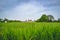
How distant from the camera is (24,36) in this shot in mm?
4844

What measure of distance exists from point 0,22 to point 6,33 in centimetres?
84

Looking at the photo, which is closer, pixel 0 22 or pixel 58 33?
pixel 58 33

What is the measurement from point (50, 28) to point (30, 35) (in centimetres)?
40

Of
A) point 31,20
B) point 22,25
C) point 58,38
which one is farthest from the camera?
point 31,20

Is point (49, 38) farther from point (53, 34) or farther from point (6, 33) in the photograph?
point (6, 33)

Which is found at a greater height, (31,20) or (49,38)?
(31,20)

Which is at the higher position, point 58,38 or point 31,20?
point 31,20

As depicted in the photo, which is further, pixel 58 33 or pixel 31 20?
pixel 31 20

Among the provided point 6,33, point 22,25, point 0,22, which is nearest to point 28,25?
point 22,25

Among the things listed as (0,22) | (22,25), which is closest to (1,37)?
(22,25)

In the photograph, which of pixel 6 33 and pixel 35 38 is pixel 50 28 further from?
pixel 6 33

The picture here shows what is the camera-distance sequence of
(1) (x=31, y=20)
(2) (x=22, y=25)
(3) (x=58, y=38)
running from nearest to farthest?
(3) (x=58, y=38)
(2) (x=22, y=25)
(1) (x=31, y=20)

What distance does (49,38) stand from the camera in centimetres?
483

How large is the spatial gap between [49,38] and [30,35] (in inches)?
14.0
